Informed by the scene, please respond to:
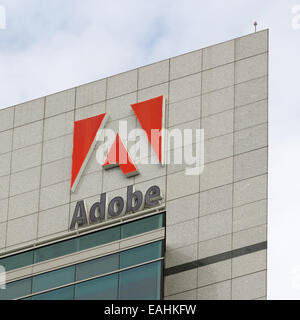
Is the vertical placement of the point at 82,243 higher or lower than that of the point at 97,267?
higher

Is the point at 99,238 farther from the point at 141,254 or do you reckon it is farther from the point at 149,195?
the point at 149,195

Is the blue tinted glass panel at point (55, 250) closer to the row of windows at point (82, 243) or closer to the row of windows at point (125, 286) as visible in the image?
the row of windows at point (82, 243)

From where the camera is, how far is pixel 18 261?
59188 millimetres

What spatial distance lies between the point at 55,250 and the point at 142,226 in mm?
4900

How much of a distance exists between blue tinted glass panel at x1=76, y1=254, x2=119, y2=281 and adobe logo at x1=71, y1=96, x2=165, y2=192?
559cm

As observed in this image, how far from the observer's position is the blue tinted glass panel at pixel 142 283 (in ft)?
175

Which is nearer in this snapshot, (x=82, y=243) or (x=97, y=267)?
(x=97, y=267)

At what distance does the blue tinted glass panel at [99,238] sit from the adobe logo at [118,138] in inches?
156

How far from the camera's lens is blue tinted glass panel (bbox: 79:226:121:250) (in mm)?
56562
